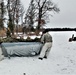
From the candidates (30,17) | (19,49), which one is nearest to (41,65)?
(19,49)

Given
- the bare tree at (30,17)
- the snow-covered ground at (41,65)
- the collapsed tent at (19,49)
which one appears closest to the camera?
the snow-covered ground at (41,65)

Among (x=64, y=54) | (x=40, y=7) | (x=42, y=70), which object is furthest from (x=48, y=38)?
(x=40, y=7)

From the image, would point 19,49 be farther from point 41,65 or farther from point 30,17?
point 30,17

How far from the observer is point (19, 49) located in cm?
1299

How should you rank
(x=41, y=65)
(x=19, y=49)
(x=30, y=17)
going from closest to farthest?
(x=41, y=65) < (x=19, y=49) < (x=30, y=17)

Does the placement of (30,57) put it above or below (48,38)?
below

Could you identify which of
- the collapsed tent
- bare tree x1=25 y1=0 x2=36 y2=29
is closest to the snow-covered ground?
the collapsed tent

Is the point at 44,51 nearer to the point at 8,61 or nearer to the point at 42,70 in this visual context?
the point at 8,61

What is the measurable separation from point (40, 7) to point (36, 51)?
104ft

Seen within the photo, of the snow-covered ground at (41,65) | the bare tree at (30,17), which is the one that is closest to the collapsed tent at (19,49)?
the snow-covered ground at (41,65)

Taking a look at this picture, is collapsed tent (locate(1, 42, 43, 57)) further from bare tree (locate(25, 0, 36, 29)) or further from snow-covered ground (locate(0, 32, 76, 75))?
bare tree (locate(25, 0, 36, 29))

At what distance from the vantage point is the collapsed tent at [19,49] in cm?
1291

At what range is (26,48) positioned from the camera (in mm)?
13047

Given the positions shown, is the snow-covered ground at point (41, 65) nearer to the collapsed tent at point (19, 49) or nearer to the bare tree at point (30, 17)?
the collapsed tent at point (19, 49)
